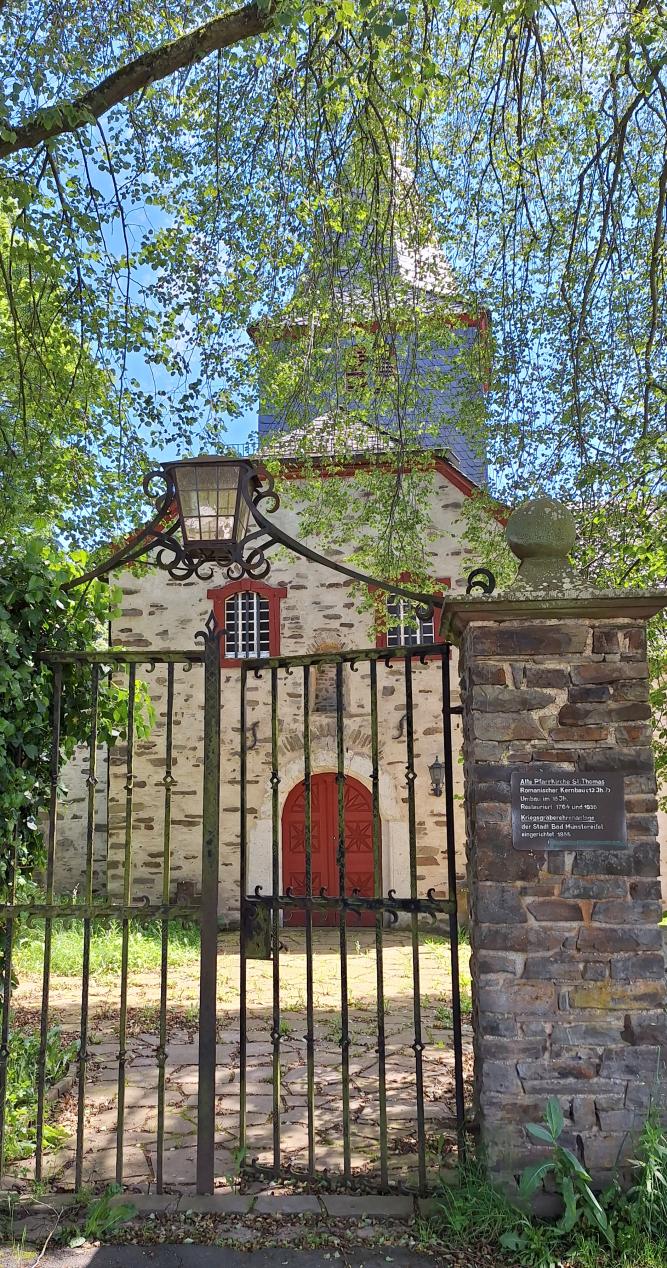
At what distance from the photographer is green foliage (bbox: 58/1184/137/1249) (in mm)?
3305

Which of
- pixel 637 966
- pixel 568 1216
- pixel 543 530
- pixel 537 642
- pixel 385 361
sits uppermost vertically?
pixel 385 361

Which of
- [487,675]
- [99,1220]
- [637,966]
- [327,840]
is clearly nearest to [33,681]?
[487,675]

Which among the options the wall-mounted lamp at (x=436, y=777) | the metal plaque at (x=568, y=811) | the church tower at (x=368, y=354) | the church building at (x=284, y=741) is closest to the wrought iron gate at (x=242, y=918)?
the metal plaque at (x=568, y=811)

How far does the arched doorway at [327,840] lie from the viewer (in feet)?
37.9

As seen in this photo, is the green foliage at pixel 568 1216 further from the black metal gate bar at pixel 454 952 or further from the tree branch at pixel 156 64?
the tree branch at pixel 156 64

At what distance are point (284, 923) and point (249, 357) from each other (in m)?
7.36

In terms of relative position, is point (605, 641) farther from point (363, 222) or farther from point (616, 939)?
point (363, 222)

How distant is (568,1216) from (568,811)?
1405mm

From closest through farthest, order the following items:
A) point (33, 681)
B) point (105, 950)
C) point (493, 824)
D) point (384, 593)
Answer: point (493, 824), point (33, 681), point (384, 593), point (105, 950)

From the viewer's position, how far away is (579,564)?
6.49 m

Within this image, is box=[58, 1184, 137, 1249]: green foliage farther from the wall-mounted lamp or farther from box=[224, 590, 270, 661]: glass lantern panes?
box=[224, 590, 270, 661]: glass lantern panes

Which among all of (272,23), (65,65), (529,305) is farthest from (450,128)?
(65,65)

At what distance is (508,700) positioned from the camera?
140 inches

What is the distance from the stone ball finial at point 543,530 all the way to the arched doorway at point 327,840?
→ 8207 mm
